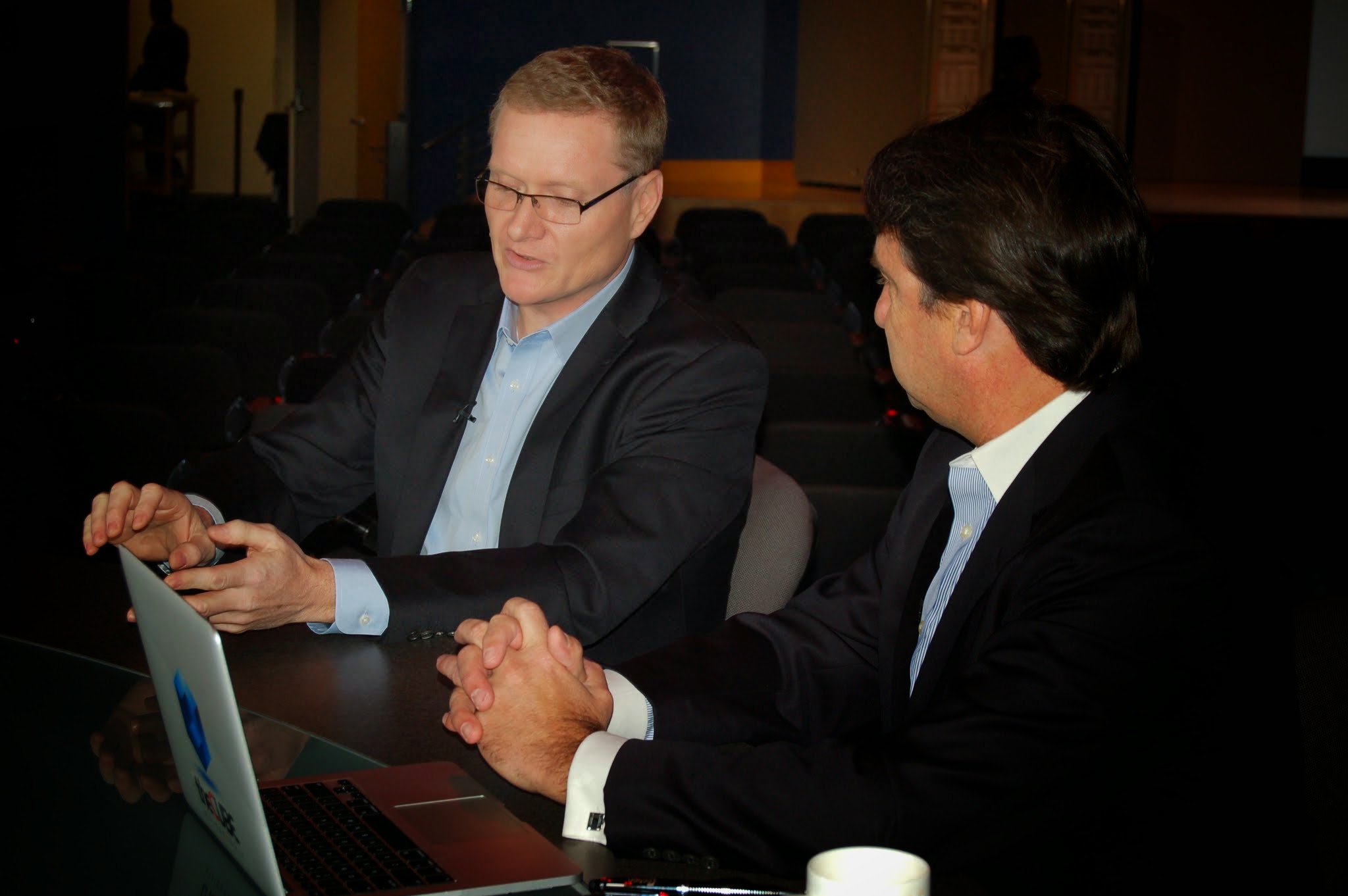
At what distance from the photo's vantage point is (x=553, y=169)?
2.06 m

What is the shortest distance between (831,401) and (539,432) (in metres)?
1.93

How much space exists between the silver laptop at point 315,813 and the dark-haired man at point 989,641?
8 cm

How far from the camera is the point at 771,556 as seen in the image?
2.08 metres

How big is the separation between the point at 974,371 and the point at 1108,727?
1.31ft

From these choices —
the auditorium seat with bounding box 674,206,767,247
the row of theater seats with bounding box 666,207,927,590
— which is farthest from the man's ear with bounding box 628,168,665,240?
the auditorium seat with bounding box 674,206,767,247

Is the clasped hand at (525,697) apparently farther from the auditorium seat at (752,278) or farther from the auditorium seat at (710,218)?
the auditorium seat at (710,218)

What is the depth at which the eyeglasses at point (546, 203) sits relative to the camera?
6.81 ft

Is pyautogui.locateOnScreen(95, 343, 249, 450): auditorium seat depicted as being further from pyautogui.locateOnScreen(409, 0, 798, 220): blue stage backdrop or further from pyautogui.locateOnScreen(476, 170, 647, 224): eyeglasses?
pyautogui.locateOnScreen(409, 0, 798, 220): blue stage backdrop

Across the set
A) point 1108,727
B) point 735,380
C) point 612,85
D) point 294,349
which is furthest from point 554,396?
point 294,349

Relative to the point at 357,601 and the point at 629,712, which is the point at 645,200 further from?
the point at 629,712

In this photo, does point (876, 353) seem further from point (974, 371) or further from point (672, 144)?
point (672, 144)

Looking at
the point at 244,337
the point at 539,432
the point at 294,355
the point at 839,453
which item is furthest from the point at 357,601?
the point at 294,355

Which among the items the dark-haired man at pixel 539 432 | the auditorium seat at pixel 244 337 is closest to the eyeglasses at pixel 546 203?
the dark-haired man at pixel 539 432

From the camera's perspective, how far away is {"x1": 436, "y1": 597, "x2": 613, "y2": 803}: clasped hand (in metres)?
1.33
